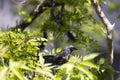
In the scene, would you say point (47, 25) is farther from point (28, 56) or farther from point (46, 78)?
point (46, 78)

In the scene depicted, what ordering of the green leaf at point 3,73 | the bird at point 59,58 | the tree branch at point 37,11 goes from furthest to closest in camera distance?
the tree branch at point 37,11
the bird at point 59,58
the green leaf at point 3,73

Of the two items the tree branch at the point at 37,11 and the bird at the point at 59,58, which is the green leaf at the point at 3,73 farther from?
the tree branch at the point at 37,11

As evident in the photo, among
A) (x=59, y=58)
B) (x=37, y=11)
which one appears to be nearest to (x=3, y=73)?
(x=59, y=58)

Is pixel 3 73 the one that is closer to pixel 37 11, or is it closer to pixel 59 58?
pixel 59 58

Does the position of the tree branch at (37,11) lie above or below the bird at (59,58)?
above

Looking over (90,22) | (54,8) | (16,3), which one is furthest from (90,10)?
(16,3)

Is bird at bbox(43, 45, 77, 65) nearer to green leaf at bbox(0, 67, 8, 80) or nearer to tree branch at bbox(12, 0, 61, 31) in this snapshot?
tree branch at bbox(12, 0, 61, 31)

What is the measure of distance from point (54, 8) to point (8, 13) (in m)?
0.62

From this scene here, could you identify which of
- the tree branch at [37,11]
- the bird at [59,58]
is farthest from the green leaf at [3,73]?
the tree branch at [37,11]

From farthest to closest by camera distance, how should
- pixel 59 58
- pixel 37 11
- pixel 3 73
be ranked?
pixel 37 11, pixel 59 58, pixel 3 73

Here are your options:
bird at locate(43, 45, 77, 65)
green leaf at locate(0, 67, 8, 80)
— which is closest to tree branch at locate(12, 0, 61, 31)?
bird at locate(43, 45, 77, 65)

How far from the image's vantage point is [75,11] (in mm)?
1801

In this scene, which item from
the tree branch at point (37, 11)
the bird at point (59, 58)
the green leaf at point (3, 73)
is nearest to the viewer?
the green leaf at point (3, 73)

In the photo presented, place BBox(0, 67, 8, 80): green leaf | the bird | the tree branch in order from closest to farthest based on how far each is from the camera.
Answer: BBox(0, 67, 8, 80): green leaf → the bird → the tree branch
